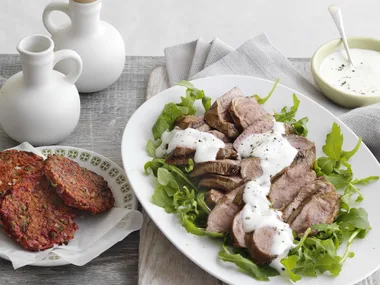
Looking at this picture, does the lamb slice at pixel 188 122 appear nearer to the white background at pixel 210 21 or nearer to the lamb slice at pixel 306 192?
the lamb slice at pixel 306 192

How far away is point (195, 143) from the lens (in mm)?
3254

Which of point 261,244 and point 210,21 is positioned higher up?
point 261,244

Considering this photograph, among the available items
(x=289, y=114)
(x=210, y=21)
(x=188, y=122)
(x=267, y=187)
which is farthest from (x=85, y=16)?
(x=210, y=21)

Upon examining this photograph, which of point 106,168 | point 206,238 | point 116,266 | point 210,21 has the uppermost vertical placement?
point 206,238

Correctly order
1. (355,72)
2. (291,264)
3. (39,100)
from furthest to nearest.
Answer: (355,72), (39,100), (291,264)

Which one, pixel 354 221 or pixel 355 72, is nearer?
pixel 354 221

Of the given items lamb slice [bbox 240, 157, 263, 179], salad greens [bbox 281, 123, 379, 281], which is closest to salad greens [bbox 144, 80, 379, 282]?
salad greens [bbox 281, 123, 379, 281]

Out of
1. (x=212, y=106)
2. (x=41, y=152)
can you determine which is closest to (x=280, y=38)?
(x=212, y=106)

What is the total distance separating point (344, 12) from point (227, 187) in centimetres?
397

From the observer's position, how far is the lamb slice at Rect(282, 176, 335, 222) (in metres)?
3.08

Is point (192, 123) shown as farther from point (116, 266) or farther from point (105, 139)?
point (116, 266)

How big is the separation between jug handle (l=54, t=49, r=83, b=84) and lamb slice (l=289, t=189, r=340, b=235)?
138 centimetres

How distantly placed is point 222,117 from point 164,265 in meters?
0.83

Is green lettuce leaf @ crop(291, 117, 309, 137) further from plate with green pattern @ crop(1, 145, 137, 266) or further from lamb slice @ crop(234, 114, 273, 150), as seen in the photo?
plate with green pattern @ crop(1, 145, 137, 266)
